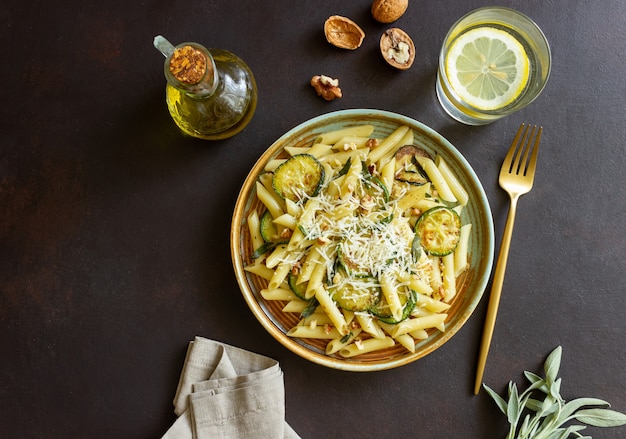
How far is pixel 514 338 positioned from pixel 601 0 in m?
1.53

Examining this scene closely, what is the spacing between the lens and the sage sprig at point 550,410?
2.29m

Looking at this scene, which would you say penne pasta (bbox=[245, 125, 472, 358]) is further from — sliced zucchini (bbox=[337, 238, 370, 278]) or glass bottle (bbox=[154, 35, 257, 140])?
glass bottle (bbox=[154, 35, 257, 140])

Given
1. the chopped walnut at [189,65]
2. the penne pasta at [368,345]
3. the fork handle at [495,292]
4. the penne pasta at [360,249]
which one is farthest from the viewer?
the fork handle at [495,292]

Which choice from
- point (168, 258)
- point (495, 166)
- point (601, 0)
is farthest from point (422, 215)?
point (601, 0)

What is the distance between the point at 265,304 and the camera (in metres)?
2.33

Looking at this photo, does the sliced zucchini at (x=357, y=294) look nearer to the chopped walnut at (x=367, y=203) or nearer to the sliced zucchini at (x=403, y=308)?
the sliced zucchini at (x=403, y=308)

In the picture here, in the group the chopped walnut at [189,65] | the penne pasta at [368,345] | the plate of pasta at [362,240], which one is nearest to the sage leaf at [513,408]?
the plate of pasta at [362,240]

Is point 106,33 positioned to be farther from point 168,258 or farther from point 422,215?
point 422,215

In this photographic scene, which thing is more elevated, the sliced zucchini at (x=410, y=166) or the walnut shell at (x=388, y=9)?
the walnut shell at (x=388, y=9)

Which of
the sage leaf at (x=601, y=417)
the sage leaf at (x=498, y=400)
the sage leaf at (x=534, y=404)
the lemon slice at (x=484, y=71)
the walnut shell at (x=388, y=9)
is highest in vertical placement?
the walnut shell at (x=388, y=9)

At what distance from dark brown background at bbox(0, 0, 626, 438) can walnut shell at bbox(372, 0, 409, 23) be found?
0.21ft

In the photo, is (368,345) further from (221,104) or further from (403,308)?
(221,104)

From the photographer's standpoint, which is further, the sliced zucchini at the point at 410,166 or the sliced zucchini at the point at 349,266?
the sliced zucchini at the point at 410,166

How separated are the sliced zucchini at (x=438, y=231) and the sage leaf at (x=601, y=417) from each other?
2.92ft
